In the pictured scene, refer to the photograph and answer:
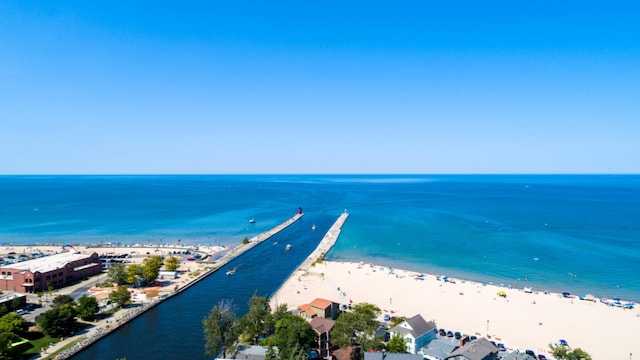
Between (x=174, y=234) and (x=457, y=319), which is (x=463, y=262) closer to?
(x=457, y=319)

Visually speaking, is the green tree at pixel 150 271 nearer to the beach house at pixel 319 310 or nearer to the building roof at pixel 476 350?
the beach house at pixel 319 310

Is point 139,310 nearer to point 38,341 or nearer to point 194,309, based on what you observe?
point 194,309

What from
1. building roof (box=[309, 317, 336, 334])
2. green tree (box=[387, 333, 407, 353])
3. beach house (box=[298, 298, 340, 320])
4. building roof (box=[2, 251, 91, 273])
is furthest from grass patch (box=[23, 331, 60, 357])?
green tree (box=[387, 333, 407, 353])

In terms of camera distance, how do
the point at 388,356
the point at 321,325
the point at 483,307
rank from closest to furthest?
1. the point at 388,356
2. the point at 321,325
3. the point at 483,307

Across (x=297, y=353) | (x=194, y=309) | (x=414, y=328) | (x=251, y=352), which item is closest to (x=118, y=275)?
(x=194, y=309)

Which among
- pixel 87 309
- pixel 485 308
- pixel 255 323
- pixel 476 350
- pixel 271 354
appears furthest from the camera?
pixel 485 308
